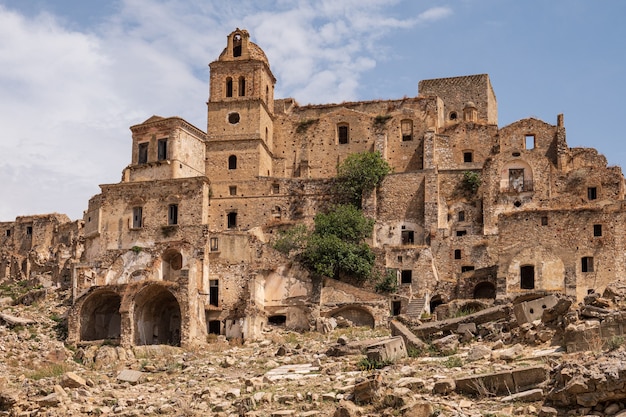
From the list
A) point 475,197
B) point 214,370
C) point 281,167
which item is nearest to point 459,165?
point 475,197

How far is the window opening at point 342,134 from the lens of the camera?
2298 inches

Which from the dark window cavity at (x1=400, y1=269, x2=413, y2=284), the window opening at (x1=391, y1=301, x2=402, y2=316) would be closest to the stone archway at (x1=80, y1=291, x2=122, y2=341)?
the window opening at (x1=391, y1=301, x2=402, y2=316)

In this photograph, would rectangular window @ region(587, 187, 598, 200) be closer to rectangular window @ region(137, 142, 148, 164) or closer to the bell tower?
the bell tower

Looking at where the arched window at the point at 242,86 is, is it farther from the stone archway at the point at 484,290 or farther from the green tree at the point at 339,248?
the stone archway at the point at 484,290

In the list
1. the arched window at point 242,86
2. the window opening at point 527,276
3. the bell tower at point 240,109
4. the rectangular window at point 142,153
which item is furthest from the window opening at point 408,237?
the rectangular window at point 142,153

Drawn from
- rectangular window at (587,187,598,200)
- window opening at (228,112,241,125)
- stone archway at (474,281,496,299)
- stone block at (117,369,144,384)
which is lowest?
stone block at (117,369,144,384)

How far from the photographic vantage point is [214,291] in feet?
151

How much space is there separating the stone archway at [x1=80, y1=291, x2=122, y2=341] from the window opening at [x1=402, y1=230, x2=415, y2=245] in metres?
15.6

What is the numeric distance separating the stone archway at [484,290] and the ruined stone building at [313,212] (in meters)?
0.07

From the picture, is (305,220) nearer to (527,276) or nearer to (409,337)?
(527,276)

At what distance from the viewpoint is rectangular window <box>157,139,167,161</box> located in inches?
2141

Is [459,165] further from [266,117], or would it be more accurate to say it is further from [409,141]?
[266,117]

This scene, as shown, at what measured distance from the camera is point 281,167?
58844 millimetres

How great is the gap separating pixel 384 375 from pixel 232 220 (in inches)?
1267
